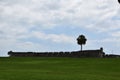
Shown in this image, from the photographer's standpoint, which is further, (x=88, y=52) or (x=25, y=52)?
(x=25, y=52)

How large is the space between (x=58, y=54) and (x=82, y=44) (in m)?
41.7
